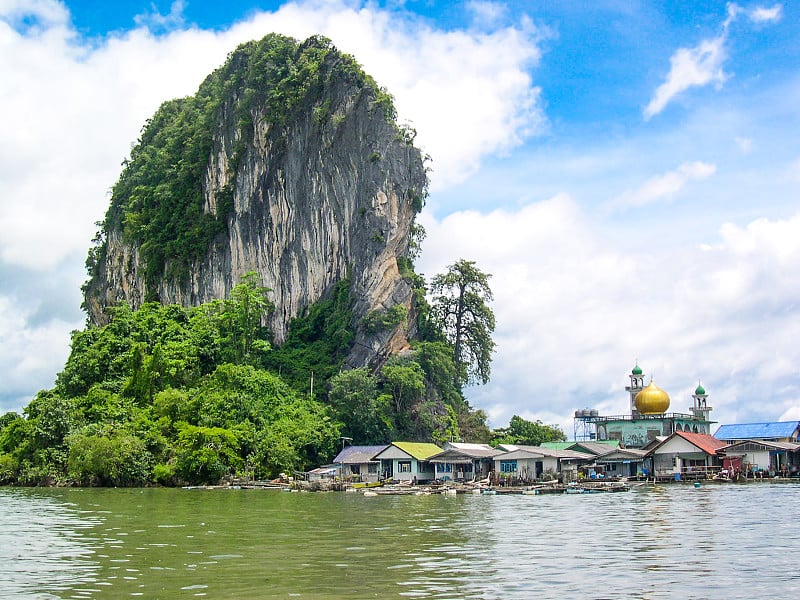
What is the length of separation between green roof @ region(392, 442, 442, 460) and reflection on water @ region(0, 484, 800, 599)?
22.0m

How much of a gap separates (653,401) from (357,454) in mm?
31590

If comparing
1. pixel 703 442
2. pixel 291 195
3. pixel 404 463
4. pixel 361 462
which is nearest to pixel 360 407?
pixel 361 462

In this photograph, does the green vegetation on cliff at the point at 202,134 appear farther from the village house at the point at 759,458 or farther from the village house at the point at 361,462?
the village house at the point at 759,458

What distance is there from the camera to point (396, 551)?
19000 mm

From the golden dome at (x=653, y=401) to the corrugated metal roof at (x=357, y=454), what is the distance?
1170 inches

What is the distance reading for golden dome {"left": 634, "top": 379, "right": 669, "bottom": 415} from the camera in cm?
7744

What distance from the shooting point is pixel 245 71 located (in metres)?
78.6

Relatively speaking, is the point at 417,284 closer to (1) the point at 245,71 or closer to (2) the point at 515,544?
(1) the point at 245,71

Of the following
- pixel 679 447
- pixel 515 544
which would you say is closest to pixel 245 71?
pixel 679 447

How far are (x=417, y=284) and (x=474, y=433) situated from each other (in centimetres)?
1314

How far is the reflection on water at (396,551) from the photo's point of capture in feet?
47.3

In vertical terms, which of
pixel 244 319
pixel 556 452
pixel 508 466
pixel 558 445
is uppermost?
pixel 244 319

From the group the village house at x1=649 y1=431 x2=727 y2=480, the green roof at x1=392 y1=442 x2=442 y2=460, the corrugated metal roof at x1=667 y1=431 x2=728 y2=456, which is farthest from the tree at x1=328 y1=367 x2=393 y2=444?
the corrugated metal roof at x1=667 y1=431 x2=728 y2=456

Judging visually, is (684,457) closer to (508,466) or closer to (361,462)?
(508,466)
